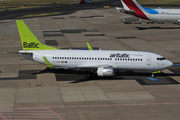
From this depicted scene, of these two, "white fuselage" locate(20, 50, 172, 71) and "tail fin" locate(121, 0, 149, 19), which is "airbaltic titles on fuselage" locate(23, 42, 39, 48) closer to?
"white fuselage" locate(20, 50, 172, 71)

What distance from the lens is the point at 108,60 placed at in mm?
43969

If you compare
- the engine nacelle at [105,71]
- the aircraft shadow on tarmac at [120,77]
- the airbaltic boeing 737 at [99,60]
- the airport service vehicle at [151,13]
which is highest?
the airport service vehicle at [151,13]

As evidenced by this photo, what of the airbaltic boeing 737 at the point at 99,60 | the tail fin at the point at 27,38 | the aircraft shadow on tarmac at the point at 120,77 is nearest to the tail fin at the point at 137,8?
the aircraft shadow on tarmac at the point at 120,77

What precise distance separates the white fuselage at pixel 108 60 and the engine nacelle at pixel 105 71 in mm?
1536

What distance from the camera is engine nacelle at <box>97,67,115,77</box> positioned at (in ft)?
137

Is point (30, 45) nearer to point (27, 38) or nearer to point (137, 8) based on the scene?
point (27, 38)

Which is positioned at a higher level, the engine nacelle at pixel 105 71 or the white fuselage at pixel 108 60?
the white fuselage at pixel 108 60

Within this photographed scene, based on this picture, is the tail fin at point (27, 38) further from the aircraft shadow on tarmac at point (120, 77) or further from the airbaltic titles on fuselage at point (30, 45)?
the aircraft shadow on tarmac at point (120, 77)

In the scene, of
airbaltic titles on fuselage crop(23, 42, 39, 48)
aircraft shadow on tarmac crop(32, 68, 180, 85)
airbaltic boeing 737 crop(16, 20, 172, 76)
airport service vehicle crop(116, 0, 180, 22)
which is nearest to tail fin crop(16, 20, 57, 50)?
airbaltic titles on fuselage crop(23, 42, 39, 48)

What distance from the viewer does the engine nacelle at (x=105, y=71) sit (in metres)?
41.8

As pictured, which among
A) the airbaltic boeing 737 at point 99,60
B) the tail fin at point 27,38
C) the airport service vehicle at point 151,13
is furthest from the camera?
the airport service vehicle at point 151,13

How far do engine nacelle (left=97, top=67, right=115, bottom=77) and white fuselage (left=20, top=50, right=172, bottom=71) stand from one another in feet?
5.04

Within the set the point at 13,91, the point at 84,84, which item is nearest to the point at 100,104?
the point at 84,84

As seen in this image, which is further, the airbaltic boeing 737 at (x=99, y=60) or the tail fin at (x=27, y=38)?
the tail fin at (x=27, y=38)
